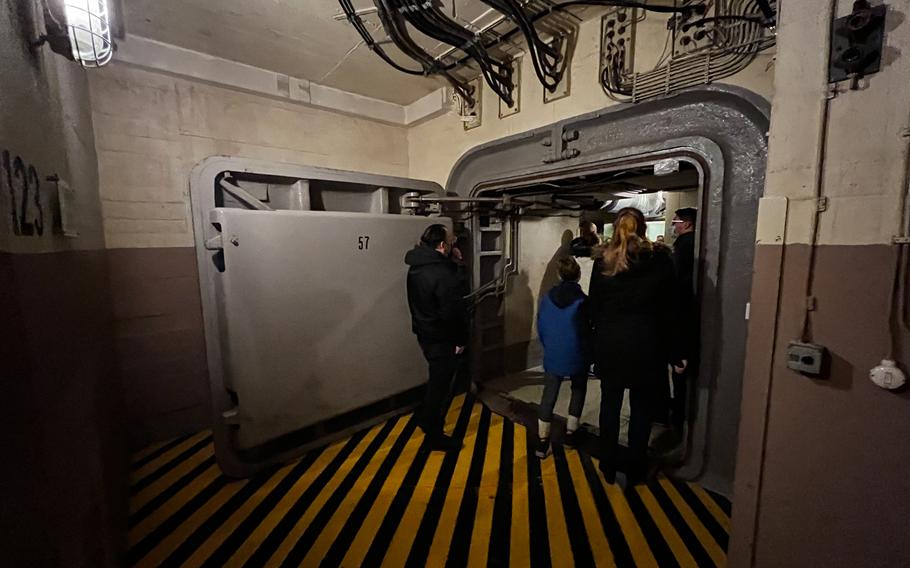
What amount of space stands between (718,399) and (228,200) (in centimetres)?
311

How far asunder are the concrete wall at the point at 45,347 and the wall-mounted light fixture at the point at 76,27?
0.07m

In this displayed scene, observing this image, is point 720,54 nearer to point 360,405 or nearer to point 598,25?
point 598,25

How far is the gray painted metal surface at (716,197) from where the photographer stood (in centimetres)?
164

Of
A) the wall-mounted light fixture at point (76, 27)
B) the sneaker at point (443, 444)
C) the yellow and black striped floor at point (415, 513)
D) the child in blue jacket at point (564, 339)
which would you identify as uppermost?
the wall-mounted light fixture at point (76, 27)

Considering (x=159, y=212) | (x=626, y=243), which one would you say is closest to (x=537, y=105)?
(x=626, y=243)

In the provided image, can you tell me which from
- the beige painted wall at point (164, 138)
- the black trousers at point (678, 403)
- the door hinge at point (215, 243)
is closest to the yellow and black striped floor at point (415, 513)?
the black trousers at point (678, 403)

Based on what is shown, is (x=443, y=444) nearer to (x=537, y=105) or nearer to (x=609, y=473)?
(x=609, y=473)

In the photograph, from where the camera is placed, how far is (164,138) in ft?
7.62

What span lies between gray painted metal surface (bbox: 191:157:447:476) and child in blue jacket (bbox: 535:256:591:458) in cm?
113

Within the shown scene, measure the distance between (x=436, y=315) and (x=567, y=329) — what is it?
85 centimetres

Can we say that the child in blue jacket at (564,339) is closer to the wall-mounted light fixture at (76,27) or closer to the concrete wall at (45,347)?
the concrete wall at (45,347)

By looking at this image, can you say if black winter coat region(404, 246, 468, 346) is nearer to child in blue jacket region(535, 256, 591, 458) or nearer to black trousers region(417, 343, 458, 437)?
black trousers region(417, 343, 458, 437)

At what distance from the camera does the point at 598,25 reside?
6.60 feet

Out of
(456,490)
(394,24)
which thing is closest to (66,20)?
(394,24)
